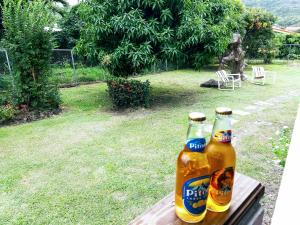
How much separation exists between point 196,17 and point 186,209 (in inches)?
203

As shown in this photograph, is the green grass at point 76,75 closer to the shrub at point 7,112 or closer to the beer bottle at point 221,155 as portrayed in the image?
the shrub at point 7,112

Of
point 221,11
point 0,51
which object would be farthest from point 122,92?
point 0,51

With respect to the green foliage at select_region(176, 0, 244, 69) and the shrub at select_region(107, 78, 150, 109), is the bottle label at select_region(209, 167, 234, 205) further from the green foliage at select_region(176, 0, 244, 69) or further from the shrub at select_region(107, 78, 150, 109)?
the green foliage at select_region(176, 0, 244, 69)

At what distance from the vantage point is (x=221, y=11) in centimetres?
614

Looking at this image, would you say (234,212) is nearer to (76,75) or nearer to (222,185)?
(222,185)

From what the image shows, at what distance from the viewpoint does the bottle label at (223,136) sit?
82 centimetres

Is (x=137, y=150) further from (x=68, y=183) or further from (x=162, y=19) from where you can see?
(x=162, y=19)

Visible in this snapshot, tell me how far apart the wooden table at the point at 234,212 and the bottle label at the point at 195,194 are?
8cm

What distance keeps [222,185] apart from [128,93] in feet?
14.9

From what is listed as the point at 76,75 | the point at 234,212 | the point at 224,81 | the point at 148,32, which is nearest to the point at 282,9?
the point at 224,81

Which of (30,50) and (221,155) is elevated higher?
(30,50)

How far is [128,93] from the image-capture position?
5293 mm

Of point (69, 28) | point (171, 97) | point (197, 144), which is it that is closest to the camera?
point (197, 144)

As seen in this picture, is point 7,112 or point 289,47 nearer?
point 7,112
